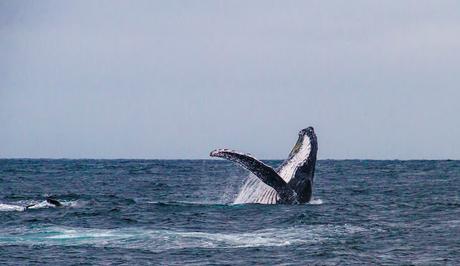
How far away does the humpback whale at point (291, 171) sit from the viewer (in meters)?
22.3

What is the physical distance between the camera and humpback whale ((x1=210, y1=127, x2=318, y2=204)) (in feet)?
73.3

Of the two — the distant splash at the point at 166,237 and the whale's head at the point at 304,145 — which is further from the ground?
the whale's head at the point at 304,145

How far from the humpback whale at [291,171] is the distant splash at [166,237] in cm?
141

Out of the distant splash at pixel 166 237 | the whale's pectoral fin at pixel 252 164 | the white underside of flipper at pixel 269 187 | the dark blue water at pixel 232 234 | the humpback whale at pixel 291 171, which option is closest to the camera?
the dark blue water at pixel 232 234

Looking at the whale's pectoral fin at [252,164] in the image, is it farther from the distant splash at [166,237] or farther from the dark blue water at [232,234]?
the distant splash at [166,237]

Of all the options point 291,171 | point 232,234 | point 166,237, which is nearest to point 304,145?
point 291,171

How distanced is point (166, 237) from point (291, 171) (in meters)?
4.25

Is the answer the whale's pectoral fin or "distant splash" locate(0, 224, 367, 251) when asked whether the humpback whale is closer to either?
the whale's pectoral fin

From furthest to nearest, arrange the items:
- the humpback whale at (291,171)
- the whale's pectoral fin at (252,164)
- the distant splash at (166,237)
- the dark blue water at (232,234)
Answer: the humpback whale at (291,171) → the whale's pectoral fin at (252,164) → the distant splash at (166,237) → the dark blue water at (232,234)

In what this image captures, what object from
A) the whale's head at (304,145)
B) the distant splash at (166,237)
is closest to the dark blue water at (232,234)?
the distant splash at (166,237)

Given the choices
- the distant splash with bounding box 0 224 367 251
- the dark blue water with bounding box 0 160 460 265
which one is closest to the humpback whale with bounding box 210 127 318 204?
the dark blue water with bounding box 0 160 460 265

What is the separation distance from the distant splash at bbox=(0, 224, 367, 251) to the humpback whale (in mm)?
1407

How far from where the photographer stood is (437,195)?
37500mm

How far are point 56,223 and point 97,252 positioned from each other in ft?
20.6
